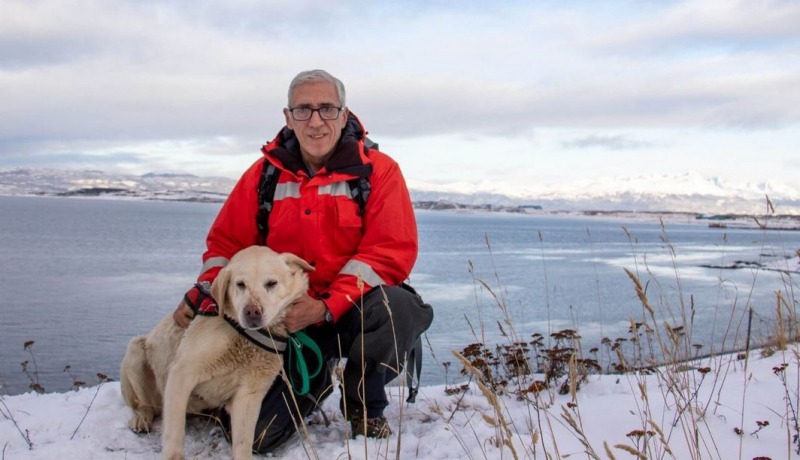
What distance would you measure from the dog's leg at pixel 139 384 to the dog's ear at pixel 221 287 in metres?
0.99

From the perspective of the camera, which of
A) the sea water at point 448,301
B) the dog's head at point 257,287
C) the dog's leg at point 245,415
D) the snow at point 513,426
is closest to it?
the snow at point 513,426

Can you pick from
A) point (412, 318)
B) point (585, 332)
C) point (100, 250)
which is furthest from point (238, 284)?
point (100, 250)

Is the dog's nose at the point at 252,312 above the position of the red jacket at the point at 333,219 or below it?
below

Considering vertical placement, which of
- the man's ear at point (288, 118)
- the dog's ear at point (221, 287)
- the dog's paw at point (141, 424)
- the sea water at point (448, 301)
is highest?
the man's ear at point (288, 118)

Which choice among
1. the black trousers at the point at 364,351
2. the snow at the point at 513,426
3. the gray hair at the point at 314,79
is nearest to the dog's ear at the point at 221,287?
the black trousers at the point at 364,351

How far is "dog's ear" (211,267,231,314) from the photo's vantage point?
3941mm

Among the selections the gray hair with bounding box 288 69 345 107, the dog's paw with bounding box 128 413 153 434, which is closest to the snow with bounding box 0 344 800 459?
the dog's paw with bounding box 128 413 153 434

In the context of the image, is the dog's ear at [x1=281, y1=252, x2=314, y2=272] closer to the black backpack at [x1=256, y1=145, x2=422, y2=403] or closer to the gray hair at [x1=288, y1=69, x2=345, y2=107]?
the black backpack at [x1=256, y1=145, x2=422, y2=403]

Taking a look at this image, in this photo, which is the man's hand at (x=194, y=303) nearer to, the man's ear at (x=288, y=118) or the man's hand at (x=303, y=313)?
the man's hand at (x=303, y=313)

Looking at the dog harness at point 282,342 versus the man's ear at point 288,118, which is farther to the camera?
the man's ear at point 288,118

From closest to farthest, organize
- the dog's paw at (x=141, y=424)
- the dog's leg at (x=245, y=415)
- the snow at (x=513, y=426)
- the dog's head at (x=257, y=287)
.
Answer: the snow at (x=513, y=426) → the dog's head at (x=257, y=287) → the dog's leg at (x=245, y=415) → the dog's paw at (x=141, y=424)

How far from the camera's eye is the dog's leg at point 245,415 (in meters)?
3.92

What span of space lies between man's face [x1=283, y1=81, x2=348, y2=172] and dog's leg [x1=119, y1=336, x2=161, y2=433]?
6.00 feet

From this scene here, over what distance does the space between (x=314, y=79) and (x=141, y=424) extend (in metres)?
2.65
